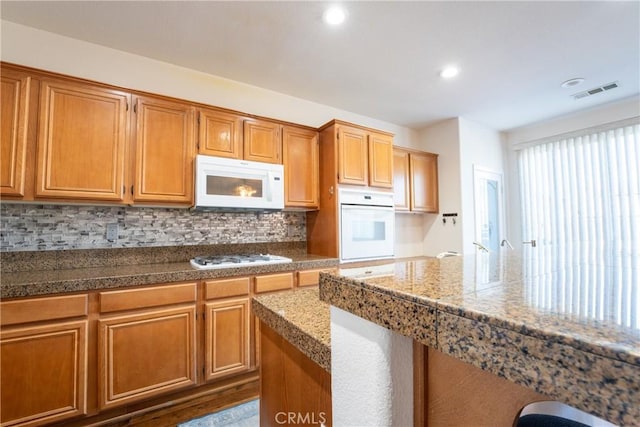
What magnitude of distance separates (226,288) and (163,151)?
1.15 metres

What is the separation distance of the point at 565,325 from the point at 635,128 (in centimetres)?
445

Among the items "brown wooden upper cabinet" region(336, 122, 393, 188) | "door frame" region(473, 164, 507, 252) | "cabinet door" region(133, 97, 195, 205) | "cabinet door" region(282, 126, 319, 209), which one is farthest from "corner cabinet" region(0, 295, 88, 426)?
"door frame" region(473, 164, 507, 252)

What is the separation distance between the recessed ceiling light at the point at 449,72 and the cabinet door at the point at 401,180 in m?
1.00

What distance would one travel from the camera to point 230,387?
214 centimetres

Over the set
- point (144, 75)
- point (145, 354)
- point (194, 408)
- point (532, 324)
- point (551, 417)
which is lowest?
point (194, 408)

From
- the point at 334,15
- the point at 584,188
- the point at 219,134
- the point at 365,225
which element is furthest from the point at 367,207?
the point at 584,188

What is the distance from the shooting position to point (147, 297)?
72.4 inches

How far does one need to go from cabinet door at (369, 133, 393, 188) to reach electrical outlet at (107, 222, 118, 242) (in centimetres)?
231

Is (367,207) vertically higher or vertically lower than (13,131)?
lower

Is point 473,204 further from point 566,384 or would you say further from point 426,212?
point 566,384

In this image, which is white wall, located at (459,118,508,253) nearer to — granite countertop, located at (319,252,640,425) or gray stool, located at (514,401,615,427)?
gray stool, located at (514,401,615,427)

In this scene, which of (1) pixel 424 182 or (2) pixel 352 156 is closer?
(2) pixel 352 156

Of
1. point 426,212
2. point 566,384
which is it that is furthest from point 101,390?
point 426,212

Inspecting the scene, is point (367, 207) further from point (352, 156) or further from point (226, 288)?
point (226, 288)
